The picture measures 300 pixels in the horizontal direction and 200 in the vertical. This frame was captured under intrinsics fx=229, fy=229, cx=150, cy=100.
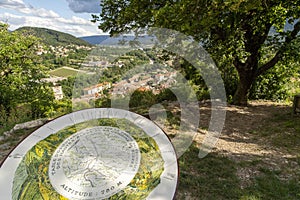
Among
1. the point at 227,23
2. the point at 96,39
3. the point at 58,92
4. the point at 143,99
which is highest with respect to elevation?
the point at 227,23

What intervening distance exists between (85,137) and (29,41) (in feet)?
24.6

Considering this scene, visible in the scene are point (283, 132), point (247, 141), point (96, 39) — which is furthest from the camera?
point (96, 39)

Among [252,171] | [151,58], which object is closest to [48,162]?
[252,171]

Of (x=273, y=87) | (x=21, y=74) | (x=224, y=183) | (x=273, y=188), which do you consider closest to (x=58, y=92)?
(x=21, y=74)

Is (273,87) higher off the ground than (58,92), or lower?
higher

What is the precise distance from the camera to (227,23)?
5.58 meters

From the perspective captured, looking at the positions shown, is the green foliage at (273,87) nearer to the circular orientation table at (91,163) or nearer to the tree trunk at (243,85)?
the tree trunk at (243,85)

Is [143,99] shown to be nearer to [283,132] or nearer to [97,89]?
[97,89]

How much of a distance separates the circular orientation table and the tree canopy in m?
2.53

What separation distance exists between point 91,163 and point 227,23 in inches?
188

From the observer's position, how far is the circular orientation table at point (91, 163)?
7.11 ft

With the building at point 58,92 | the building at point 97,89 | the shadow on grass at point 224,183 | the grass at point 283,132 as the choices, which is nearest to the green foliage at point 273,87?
the grass at point 283,132

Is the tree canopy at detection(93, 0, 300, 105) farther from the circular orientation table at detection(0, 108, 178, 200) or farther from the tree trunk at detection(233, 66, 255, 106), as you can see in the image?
the circular orientation table at detection(0, 108, 178, 200)

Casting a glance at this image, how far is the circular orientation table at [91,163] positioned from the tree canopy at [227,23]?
2526 millimetres
